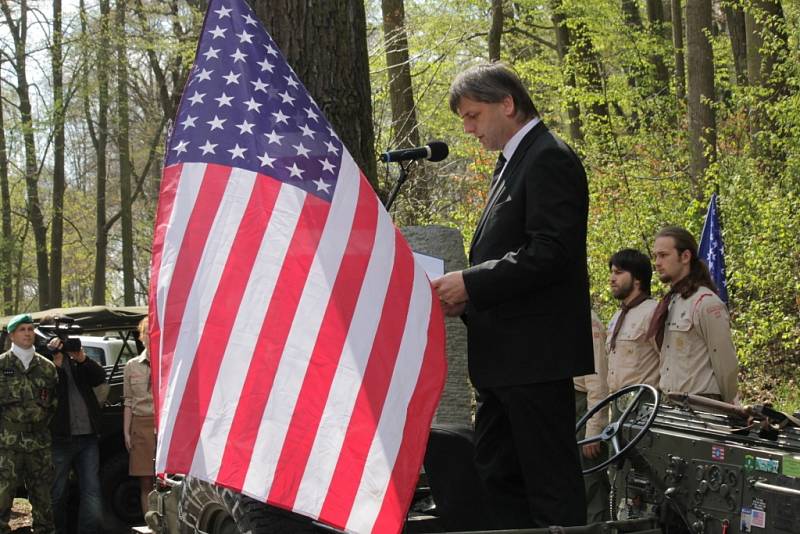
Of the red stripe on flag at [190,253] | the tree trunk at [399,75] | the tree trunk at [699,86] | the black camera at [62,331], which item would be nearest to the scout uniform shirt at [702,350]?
the red stripe on flag at [190,253]

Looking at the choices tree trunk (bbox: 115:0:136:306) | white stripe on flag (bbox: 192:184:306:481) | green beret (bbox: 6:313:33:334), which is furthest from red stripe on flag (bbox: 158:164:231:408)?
tree trunk (bbox: 115:0:136:306)

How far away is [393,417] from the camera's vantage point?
326cm

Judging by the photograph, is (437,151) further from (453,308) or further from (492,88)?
(453,308)

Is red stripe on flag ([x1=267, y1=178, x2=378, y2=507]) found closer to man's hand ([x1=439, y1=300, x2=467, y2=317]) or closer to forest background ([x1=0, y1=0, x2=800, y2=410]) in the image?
man's hand ([x1=439, y1=300, x2=467, y2=317])

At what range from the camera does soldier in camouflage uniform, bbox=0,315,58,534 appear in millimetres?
8219

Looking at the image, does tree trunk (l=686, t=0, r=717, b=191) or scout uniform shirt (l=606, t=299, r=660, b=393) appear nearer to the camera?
scout uniform shirt (l=606, t=299, r=660, b=393)

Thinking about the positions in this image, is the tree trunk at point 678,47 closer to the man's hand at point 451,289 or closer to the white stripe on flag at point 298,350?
the man's hand at point 451,289

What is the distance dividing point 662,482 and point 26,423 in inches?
236

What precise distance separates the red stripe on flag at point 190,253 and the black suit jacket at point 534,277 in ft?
2.96

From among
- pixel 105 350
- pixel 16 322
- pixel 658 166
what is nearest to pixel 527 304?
pixel 16 322

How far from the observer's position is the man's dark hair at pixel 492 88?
3559 mm

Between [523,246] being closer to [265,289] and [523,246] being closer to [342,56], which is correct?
[265,289]

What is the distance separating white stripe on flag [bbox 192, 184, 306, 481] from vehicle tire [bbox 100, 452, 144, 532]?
20.9ft

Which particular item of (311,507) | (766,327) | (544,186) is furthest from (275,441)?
(766,327)
